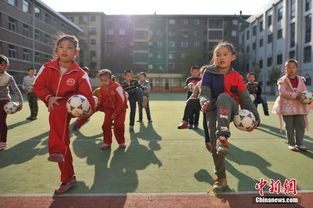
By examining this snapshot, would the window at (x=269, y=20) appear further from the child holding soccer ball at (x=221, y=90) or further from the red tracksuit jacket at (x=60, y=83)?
the red tracksuit jacket at (x=60, y=83)

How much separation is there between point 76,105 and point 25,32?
37.6 meters

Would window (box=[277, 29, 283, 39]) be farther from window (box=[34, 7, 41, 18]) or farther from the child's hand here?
the child's hand

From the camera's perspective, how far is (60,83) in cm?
340

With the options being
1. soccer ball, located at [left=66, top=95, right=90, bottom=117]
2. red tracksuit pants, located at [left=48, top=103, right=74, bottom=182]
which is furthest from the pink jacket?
red tracksuit pants, located at [left=48, top=103, right=74, bottom=182]

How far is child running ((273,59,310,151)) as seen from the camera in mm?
5332

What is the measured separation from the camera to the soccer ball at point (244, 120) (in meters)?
3.16

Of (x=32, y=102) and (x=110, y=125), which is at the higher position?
(x=32, y=102)

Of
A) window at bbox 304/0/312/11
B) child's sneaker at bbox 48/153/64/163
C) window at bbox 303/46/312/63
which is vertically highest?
window at bbox 304/0/312/11

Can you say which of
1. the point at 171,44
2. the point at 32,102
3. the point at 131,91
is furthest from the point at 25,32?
the point at 171,44

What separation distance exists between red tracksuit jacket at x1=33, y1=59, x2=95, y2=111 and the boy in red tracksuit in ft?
7.04

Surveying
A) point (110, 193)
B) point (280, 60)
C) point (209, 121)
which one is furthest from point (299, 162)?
point (280, 60)

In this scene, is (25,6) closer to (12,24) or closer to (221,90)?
(12,24)

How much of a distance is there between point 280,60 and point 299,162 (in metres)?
40.0

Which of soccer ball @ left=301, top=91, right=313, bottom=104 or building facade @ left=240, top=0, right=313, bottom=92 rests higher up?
building facade @ left=240, top=0, right=313, bottom=92
